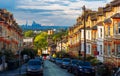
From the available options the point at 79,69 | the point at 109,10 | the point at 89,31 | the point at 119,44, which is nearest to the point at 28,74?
the point at 79,69

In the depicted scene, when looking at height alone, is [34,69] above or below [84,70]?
above

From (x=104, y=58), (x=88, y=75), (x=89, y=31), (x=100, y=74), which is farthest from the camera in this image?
(x=89, y=31)

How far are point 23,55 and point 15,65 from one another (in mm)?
37168

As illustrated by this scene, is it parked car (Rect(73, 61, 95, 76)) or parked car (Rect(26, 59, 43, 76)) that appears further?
parked car (Rect(73, 61, 95, 76))

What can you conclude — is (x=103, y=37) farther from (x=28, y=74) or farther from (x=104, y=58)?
(x=28, y=74)

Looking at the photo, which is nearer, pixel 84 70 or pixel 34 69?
pixel 34 69

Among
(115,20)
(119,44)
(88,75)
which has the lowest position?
(88,75)

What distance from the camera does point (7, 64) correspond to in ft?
190

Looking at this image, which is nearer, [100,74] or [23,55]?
[100,74]

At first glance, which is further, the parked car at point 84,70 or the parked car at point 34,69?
the parked car at point 84,70

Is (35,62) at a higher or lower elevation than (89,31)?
lower

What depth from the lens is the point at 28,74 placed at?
134ft

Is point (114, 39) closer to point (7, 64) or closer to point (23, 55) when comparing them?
point (7, 64)

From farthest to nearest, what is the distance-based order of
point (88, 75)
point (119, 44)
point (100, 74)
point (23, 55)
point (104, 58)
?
point (23, 55), point (104, 58), point (119, 44), point (88, 75), point (100, 74)
